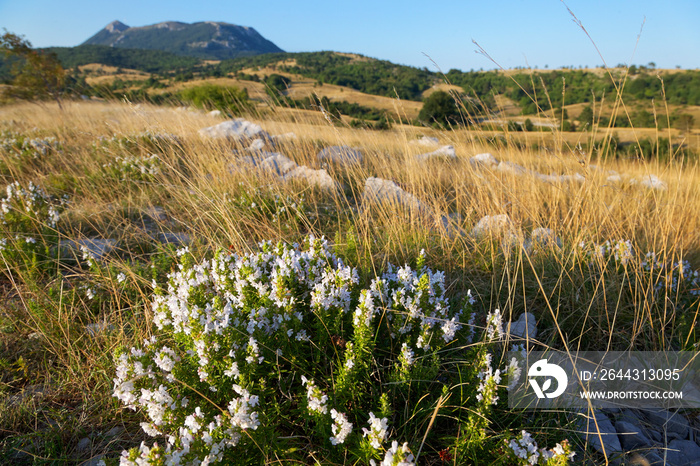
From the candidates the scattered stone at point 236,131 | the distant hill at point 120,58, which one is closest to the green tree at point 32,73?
the scattered stone at point 236,131

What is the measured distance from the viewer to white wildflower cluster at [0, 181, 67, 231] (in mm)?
3418

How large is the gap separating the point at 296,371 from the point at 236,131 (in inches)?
271

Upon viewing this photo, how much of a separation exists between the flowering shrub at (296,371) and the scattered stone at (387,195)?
6.26 ft

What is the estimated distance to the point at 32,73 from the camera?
1048cm

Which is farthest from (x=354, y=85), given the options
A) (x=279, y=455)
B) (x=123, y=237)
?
(x=279, y=455)

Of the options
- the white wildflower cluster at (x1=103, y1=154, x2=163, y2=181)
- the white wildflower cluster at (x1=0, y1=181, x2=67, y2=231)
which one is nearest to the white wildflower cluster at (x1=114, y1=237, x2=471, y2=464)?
the white wildflower cluster at (x1=0, y1=181, x2=67, y2=231)

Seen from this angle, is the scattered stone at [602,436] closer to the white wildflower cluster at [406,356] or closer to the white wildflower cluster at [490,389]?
the white wildflower cluster at [490,389]

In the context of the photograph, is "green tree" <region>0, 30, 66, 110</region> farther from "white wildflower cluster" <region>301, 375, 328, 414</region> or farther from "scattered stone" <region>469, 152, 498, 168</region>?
Answer: "white wildflower cluster" <region>301, 375, 328, 414</region>

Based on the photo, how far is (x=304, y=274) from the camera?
2.06 metres

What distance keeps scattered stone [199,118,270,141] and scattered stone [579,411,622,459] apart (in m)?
6.62

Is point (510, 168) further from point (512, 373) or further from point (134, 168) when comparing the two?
point (134, 168)

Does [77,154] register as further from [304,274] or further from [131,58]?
[131,58]

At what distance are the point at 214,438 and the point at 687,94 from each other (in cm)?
3941

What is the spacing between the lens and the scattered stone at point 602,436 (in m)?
1.74
